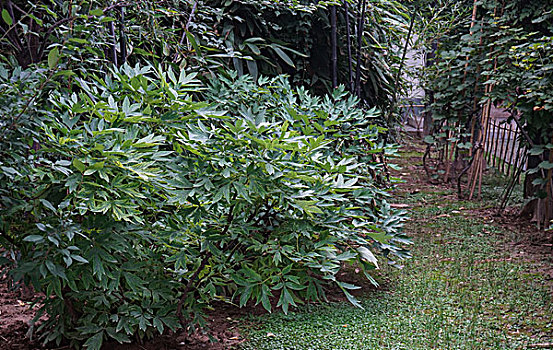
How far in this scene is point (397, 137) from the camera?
18.4 feet

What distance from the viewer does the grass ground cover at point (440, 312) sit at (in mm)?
2416

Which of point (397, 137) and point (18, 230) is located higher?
point (18, 230)

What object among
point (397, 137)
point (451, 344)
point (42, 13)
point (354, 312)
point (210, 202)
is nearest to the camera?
point (210, 202)

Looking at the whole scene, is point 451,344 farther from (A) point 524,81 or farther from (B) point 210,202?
(A) point 524,81

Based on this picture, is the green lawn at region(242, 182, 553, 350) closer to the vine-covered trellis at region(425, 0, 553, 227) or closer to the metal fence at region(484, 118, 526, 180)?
the vine-covered trellis at region(425, 0, 553, 227)

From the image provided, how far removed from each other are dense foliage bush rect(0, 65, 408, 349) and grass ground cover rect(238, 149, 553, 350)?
479mm

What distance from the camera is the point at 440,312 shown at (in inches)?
108

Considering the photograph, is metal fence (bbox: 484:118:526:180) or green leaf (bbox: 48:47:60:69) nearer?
green leaf (bbox: 48:47:60:69)

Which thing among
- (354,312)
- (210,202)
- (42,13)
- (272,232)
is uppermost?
(42,13)

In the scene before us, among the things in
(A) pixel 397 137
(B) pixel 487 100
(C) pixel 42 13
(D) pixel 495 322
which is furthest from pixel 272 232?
(A) pixel 397 137

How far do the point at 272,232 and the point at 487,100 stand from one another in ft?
11.0

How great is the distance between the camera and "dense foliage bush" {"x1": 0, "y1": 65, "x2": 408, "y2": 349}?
174 centimetres

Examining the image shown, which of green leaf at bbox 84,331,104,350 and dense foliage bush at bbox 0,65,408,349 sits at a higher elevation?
dense foliage bush at bbox 0,65,408,349

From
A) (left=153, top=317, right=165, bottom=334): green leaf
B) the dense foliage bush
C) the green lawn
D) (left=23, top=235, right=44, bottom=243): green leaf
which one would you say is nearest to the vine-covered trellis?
the green lawn
